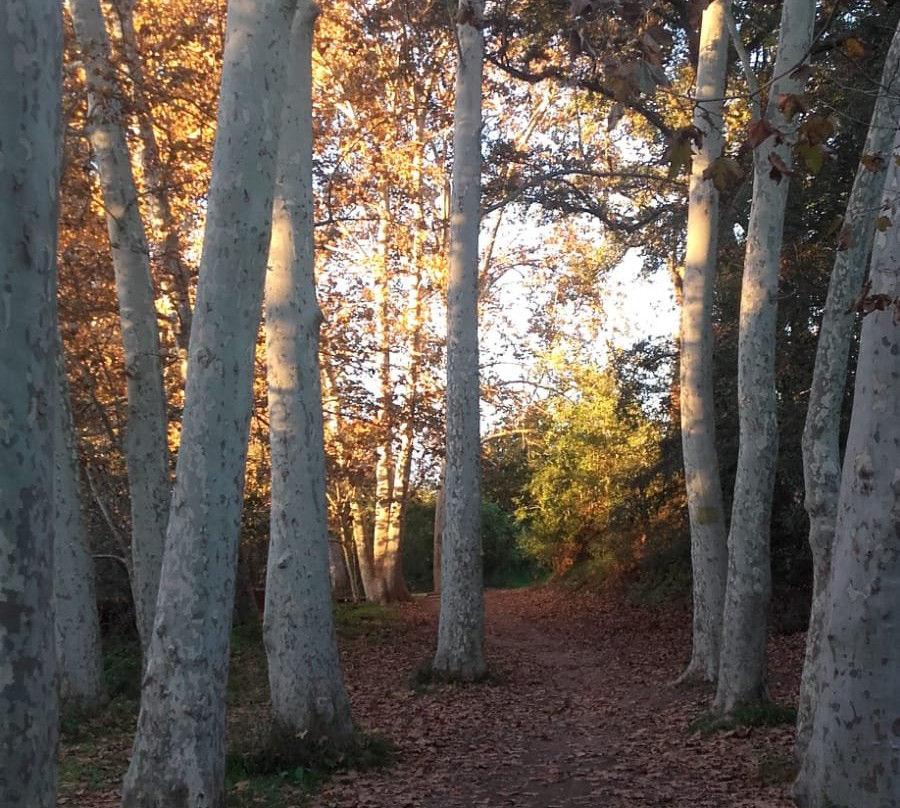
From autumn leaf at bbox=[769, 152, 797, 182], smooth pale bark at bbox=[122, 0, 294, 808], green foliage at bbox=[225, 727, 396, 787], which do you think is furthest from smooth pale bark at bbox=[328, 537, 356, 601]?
autumn leaf at bbox=[769, 152, 797, 182]

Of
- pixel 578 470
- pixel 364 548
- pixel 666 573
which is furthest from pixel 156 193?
pixel 578 470

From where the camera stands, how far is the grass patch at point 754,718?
28.3 ft

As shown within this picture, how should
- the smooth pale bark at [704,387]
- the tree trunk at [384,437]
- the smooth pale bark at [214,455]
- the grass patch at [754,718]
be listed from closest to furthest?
the smooth pale bark at [214,455] → the grass patch at [754,718] → the smooth pale bark at [704,387] → the tree trunk at [384,437]

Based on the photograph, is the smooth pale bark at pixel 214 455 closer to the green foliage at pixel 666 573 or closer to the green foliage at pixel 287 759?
the green foliage at pixel 287 759

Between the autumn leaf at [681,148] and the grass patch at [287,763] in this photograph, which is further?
the grass patch at [287,763]

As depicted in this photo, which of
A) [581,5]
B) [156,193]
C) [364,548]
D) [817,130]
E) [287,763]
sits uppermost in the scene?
[156,193]

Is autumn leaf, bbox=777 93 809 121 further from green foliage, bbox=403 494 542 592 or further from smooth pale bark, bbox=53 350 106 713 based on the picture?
green foliage, bbox=403 494 542 592

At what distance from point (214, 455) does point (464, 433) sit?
731 cm

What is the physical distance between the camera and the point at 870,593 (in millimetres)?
4445

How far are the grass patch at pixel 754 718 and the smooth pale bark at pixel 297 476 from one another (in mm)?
3446

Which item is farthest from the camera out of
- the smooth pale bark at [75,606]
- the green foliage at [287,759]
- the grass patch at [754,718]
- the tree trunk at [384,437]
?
the tree trunk at [384,437]

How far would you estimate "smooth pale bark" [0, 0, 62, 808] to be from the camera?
8.41 feet

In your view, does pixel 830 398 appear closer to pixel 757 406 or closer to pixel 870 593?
pixel 757 406

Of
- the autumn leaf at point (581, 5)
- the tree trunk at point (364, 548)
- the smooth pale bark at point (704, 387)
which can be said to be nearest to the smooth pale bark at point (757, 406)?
the smooth pale bark at point (704, 387)
